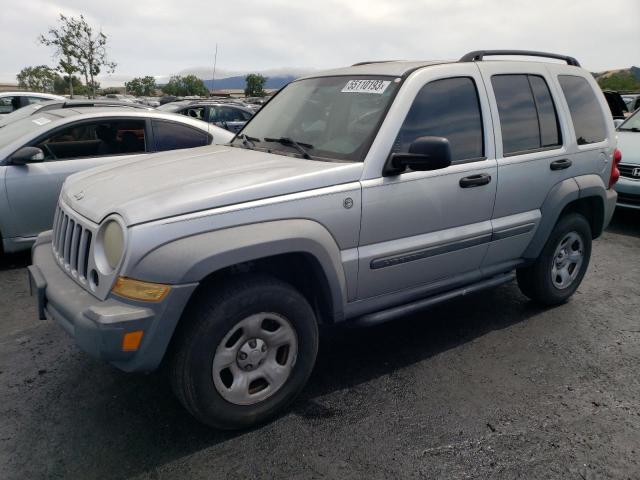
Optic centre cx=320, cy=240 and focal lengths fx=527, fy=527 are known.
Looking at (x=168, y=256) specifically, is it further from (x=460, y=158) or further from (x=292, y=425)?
(x=460, y=158)

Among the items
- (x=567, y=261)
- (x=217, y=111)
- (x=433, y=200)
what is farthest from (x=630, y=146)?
(x=217, y=111)

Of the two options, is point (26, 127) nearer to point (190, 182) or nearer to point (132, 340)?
point (190, 182)

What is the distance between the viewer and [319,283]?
9.37ft

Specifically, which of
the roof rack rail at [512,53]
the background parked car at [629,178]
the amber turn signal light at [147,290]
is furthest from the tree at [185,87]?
the amber turn signal light at [147,290]

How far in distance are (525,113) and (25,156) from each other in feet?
14.3

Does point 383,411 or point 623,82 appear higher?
point 623,82

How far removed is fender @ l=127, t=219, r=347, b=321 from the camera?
233cm

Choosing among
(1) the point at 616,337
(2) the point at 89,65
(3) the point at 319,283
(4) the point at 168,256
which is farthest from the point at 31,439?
(2) the point at 89,65

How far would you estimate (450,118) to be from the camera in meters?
3.36

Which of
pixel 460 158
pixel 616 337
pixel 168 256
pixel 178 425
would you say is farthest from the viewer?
pixel 616 337

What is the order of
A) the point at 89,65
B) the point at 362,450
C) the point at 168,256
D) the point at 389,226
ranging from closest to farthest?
the point at 168,256
the point at 362,450
the point at 389,226
the point at 89,65

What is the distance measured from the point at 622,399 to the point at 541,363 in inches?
20.6

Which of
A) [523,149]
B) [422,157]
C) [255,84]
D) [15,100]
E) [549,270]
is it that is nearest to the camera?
[422,157]

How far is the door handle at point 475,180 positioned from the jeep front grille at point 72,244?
2.19 metres
